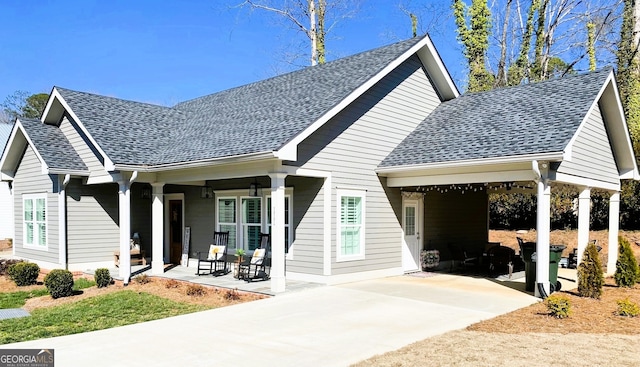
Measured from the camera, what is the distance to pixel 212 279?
12.5m

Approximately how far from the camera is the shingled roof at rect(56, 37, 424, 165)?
1201 cm

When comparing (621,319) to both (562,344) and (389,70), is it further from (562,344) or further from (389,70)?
(389,70)

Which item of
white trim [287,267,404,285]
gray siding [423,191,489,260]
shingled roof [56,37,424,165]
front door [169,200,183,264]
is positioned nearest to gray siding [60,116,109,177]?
shingled roof [56,37,424,165]

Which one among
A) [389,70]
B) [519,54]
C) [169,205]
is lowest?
[169,205]

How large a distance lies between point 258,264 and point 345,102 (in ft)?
14.2

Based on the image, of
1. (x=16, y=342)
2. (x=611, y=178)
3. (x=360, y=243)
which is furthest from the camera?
(x=611, y=178)

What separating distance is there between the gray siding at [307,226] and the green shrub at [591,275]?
5.55 metres

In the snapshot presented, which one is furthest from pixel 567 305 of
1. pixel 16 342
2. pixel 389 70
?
pixel 16 342

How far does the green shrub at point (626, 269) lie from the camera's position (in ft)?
40.2

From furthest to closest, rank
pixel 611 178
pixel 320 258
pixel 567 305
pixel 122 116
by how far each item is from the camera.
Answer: pixel 122 116, pixel 611 178, pixel 320 258, pixel 567 305

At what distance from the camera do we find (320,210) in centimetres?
1177

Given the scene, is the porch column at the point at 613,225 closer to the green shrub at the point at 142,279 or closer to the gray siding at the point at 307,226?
the gray siding at the point at 307,226

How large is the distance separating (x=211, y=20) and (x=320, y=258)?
2009cm

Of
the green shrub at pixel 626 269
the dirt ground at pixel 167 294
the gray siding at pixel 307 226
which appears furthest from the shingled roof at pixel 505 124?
the dirt ground at pixel 167 294
